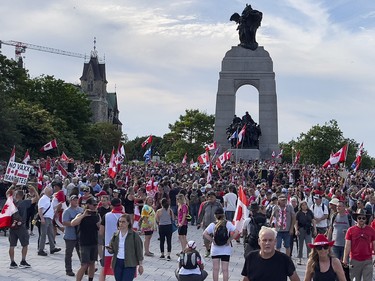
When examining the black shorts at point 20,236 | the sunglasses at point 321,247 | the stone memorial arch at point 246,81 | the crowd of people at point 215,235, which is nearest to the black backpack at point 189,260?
the crowd of people at point 215,235

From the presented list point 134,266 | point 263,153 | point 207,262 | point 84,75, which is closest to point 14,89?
point 263,153

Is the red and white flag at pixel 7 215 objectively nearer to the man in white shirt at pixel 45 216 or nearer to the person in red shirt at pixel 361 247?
the man in white shirt at pixel 45 216

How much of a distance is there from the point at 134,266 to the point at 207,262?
520 cm

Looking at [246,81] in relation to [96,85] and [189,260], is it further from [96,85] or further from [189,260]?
[96,85]

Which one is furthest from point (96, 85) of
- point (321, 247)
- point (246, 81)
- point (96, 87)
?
point (321, 247)

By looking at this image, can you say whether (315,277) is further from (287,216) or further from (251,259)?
(287,216)

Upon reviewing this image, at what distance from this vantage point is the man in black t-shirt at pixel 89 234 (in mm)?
11312

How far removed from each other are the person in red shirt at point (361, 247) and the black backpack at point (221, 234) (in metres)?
1.87

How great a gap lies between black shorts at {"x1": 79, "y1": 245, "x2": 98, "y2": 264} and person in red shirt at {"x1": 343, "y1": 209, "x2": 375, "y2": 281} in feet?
13.1

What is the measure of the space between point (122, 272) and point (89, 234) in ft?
6.25

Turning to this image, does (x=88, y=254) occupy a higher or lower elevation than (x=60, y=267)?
higher

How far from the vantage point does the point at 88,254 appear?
37.1 feet

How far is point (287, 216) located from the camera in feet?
46.8

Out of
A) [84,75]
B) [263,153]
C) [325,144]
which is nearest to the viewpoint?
[263,153]
